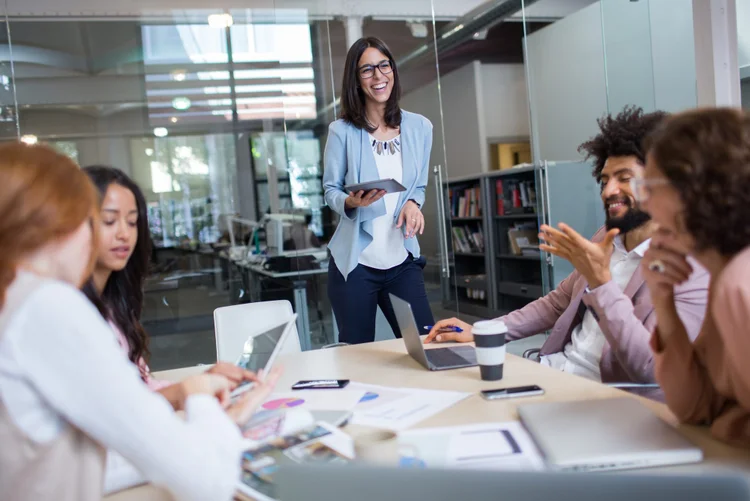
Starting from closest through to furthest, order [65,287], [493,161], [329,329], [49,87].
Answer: [65,287] → [329,329] → [49,87] → [493,161]

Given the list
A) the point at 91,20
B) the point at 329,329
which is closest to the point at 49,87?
the point at 91,20

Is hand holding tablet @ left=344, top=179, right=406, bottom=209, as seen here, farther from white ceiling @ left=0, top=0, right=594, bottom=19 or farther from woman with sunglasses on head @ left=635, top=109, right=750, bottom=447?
white ceiling @ left=0, top=0, right=594, bottom=19

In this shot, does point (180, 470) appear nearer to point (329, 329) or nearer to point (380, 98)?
point (380, 98)

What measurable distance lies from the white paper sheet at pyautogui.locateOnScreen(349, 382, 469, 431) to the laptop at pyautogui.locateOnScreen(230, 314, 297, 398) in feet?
0.73

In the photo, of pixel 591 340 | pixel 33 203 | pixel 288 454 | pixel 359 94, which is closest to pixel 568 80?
pixel 359 94

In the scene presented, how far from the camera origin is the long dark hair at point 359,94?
2.97 meters

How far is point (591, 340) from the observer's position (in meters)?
2.11

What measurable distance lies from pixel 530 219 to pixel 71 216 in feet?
20.5

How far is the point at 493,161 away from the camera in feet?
29.3

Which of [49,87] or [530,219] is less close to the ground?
[49,87]

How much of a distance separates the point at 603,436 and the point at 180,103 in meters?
5.72

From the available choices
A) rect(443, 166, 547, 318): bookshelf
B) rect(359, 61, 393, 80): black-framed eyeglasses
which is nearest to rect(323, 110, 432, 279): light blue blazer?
rect(359, 61, 393, 80): black-framed eyeglasses

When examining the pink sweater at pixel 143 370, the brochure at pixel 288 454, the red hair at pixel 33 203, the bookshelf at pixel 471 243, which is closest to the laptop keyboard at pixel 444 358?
the brochure at pixel 288 454

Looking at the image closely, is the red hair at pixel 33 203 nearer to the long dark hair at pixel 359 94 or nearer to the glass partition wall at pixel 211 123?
the long dark hair at pixel 359 94
